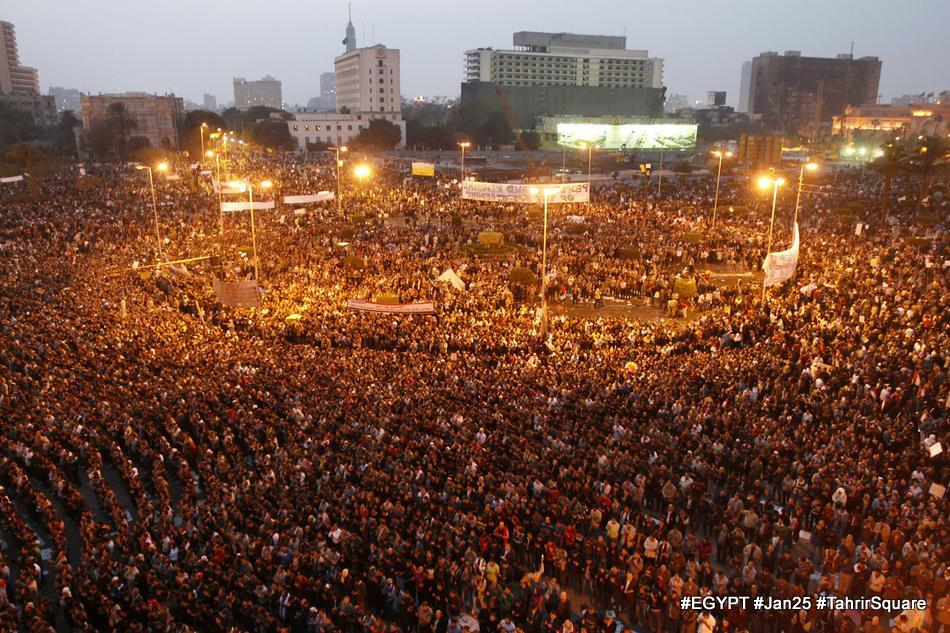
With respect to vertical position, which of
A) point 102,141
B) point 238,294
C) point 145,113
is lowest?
point 238,294

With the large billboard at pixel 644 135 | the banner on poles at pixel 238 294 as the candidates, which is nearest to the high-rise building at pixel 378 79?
the large billboard at pixel 644 135

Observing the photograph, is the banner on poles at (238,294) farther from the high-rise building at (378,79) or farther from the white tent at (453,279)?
the high-rise building at (378,79)

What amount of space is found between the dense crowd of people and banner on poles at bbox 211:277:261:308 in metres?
0.43

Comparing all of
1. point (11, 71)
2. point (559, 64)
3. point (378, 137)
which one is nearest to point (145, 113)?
point (378, 137)

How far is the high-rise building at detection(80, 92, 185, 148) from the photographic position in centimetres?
11306

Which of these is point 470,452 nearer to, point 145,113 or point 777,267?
point 777,267

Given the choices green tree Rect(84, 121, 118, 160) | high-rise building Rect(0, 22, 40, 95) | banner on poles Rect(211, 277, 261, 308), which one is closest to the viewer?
banner on poles Rect(211, 277, 261, 308)

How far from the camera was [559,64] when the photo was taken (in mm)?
167000

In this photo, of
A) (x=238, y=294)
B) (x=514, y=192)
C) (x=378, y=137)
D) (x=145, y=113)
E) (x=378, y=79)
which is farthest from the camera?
(x=378, y=79)

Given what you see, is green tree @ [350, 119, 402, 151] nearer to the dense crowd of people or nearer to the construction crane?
the construction crane

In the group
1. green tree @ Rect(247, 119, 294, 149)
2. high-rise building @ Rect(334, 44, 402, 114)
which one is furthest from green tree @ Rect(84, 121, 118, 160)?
high-rise building @ Rect(334, 44, 402, 114)

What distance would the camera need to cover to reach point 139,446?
14484 mm

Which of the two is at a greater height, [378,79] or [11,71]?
[11,71]

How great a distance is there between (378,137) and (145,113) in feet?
141
